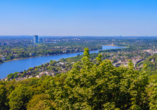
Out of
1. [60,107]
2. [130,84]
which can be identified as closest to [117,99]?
[130,84]

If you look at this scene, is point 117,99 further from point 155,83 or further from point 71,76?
point 71,76

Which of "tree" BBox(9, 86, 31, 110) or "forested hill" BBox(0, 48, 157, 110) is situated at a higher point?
Result: "forested hill" BBox(0, 48, 157, 110)

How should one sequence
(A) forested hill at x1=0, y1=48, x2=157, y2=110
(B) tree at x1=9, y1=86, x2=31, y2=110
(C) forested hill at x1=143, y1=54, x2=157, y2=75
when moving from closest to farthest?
(A) forested hill at x1=0, y1=48, x2=157, y2=110 < (B) tree at x1=9, y1=86, x2=31, y2=110 < (C) forested hill at x1=143, y1=54, x2=157, y2=75

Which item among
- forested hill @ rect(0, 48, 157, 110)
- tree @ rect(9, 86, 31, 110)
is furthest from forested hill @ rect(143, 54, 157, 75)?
forested hill @ rect(0, 48, 157, 110)

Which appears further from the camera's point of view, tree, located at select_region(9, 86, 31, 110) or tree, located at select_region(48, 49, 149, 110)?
tree, located at select_region(9, 86, 31, 110)

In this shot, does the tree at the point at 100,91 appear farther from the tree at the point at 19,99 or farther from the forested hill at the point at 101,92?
the tree at the point at 19,99

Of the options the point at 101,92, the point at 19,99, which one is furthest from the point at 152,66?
the point at 101,92

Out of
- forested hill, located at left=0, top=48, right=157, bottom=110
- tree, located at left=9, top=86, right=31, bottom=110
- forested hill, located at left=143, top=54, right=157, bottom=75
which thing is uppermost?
forested hill, located at left=0, top=48, right=157, bottom=110

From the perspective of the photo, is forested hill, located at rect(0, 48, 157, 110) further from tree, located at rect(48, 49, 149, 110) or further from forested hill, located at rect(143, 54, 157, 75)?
forested hill, located at rect(143, 54, 157, 75)

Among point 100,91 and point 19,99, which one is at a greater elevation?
point 100,91

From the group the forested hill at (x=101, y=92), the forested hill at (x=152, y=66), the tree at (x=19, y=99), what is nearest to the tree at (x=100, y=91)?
the forested hill at (x=101, y=92)

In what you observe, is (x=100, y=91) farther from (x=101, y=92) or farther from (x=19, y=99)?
(x=19, y=99)
